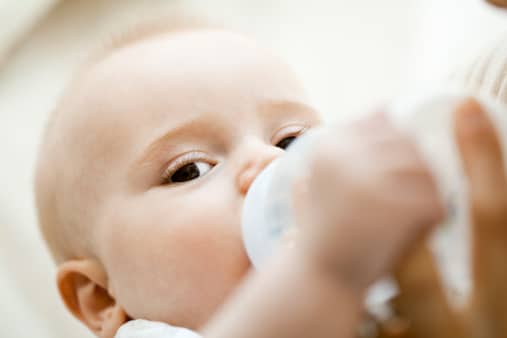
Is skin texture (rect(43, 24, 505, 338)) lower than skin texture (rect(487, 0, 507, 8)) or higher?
lower

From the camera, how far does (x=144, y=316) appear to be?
812 mm

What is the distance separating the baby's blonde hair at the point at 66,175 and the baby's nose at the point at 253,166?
0.19 meters

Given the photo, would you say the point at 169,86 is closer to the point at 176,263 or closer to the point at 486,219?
the point at 176,263

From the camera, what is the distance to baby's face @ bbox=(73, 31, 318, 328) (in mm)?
735

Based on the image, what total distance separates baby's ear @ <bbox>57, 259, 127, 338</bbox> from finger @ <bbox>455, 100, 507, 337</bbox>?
1.65 feet

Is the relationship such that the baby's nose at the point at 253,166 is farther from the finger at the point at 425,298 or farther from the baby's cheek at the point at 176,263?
the finger at the point at 425,298

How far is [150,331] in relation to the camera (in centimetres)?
76

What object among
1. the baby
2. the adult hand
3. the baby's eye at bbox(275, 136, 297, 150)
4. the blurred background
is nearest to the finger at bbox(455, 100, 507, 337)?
the adult hand

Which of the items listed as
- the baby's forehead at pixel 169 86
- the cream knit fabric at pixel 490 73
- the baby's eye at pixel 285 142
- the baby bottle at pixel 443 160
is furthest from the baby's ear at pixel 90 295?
the cream knit fabric at pixel 490 73

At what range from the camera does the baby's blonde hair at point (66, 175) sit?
877 millimetres

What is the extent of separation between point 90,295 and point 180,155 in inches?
9.3

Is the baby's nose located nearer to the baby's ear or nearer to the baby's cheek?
the baby's cheek

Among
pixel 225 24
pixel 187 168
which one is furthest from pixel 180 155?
pixel 225 24

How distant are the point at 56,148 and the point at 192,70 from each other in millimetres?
200
